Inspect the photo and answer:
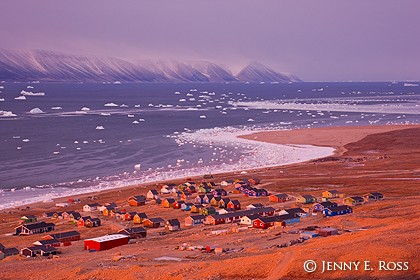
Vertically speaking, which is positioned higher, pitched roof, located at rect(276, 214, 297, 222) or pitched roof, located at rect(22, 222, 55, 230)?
pitched roof, located at rect(22, 222, 55, 230)

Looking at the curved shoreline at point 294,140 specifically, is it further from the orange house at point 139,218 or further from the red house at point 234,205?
the red house at point 234,205

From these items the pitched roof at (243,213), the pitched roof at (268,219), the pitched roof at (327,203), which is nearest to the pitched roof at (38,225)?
the pitched roof at (243,213)

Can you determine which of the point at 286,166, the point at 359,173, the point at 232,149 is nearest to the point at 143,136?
the point at 232,149

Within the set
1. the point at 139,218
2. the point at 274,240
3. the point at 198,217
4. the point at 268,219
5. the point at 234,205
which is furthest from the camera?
the point at 234,205

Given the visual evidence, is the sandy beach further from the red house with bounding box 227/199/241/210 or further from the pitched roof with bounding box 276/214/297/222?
the red house with bounding box 227/199/241/210

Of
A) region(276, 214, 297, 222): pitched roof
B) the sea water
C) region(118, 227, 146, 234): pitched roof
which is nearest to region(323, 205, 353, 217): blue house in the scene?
region(276, 214, 297, 222): pitched roof

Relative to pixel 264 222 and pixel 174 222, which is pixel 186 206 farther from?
pixel 264 222

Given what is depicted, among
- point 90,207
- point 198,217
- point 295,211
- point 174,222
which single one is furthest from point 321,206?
point 90,207
